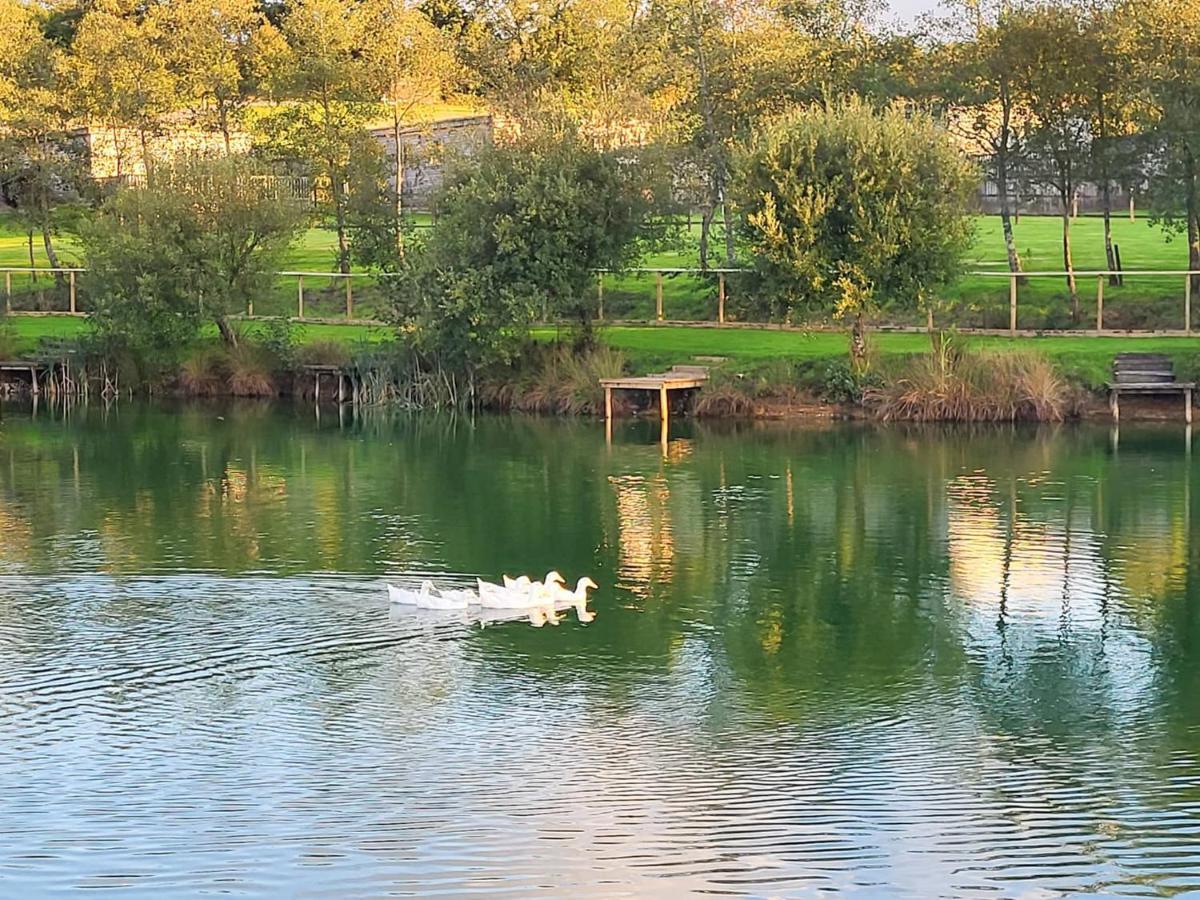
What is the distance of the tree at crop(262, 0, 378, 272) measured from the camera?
54438 mm

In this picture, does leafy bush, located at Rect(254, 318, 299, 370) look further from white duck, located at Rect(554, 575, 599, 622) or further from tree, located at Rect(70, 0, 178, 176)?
white duck, located at Rect(554, 575, 599, 622)

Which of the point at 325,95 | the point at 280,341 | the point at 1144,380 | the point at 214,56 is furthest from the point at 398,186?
the point at 1144,380

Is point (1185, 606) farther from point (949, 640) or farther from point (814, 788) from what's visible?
point (814, 788)

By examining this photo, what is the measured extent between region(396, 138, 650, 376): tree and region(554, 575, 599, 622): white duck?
20.9 meters

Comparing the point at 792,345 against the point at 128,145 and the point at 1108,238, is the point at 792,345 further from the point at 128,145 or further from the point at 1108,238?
the point at 128,145

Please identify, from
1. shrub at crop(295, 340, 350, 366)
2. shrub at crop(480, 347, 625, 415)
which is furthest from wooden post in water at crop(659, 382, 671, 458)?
shrub at crop(295, 340, 350, 366)

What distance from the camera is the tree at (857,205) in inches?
1582

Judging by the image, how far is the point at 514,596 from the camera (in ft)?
70.9

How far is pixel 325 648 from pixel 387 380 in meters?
26.2

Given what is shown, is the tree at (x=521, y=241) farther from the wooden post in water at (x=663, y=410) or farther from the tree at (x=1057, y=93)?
the tree at (x=1057, y=93)

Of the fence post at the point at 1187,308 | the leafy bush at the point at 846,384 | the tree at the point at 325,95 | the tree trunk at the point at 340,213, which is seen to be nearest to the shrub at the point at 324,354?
the tree trunk at the point at 340,213

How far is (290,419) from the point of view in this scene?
144ft

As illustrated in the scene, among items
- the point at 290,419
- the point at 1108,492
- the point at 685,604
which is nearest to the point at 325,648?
the point at 685,604

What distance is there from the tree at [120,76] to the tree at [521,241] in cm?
1943
